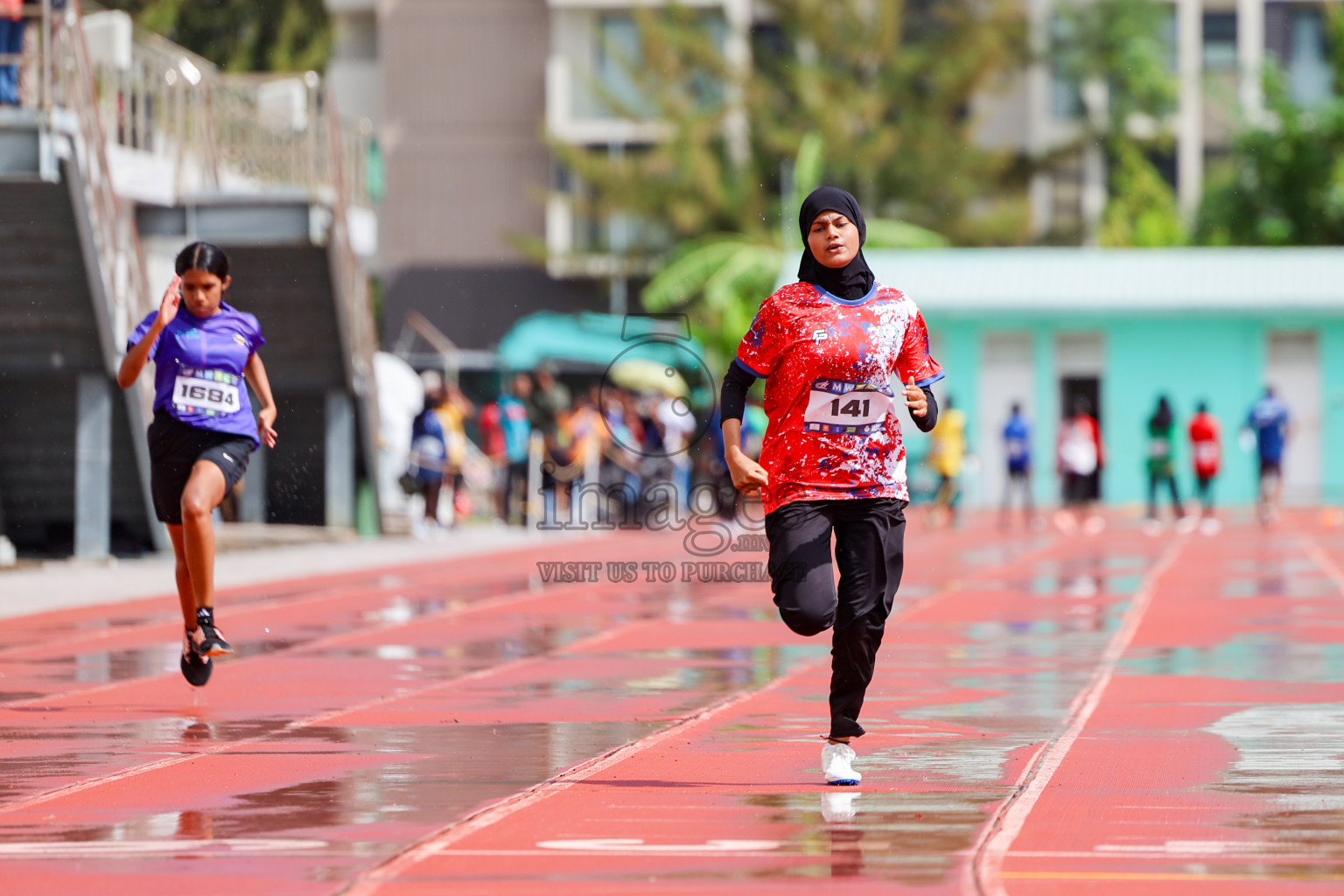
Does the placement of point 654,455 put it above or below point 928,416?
below

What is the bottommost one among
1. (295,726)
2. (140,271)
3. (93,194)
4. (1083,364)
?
(295,726)

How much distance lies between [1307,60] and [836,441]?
52.6 metres

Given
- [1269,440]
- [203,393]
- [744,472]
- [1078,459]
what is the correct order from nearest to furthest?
[744,472], [203,393], [1269,440], [1078,459]

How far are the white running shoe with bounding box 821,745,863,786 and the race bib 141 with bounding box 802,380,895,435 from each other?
0.97 meters

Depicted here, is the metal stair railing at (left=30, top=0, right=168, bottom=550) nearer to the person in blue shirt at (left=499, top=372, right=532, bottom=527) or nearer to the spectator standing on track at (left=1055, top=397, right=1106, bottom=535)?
the person in blue shirt at (left=499, top=372, right=532, bottom=527)

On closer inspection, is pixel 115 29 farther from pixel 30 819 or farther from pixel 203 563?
pixel 30 819

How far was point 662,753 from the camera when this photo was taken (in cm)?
828

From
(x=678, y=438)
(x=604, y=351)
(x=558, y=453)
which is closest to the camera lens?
(x=558, y=453)

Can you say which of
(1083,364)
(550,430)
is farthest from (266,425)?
(1083,364)

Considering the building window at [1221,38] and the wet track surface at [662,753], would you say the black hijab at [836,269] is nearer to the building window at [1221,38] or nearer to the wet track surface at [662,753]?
the wet track surface at [662,753]

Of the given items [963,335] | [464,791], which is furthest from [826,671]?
[963,335]

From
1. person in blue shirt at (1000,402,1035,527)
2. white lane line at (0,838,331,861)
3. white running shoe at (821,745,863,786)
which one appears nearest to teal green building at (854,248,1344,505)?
person in blue shirt at (1000,402,1035,527)

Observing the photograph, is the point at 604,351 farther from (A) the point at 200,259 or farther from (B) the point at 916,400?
(B) the point at 916,400

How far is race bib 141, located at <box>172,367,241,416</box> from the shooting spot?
10109 mm
